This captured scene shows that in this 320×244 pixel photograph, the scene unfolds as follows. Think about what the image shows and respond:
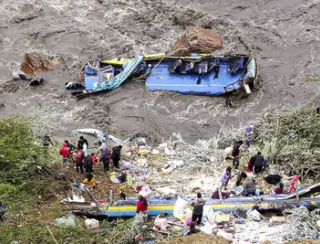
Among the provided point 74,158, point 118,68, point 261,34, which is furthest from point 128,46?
point 74,158

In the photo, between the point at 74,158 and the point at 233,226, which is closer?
the point at 233,226

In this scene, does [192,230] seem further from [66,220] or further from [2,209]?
[2,209]

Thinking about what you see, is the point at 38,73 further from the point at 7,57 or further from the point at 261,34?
the point at 261,34

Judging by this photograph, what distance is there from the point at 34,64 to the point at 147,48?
5252mm

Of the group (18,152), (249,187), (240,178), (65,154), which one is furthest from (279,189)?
(18,152)

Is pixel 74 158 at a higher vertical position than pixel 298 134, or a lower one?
lower

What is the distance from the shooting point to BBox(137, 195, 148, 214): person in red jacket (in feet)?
43.1

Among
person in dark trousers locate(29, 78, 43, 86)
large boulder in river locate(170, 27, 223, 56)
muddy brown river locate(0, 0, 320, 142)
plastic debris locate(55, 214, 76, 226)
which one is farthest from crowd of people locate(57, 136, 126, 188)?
large boulder in river locate(170, 27, 223, 56)

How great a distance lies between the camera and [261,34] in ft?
84.9

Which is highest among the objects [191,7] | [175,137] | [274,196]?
[191,7]

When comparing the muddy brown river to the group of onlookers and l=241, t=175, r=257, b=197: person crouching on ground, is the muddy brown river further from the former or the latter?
l=241, t=175, r=257, b=197: person crouching on ground

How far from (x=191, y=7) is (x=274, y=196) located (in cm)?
1647

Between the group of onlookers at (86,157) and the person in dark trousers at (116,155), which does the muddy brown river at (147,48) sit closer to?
the group of onlookers at (86,157)

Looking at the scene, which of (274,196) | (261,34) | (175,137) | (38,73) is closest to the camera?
(274,196)
